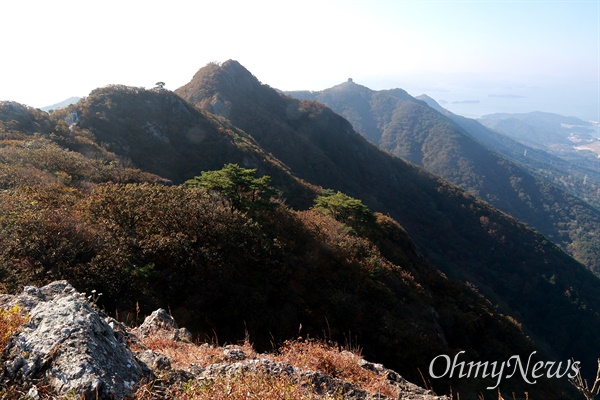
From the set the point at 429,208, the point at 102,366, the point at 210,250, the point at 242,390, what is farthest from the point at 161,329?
the point at 429,208

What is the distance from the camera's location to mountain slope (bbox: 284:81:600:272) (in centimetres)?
11031

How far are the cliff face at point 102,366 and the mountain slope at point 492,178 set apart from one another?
123258 mm

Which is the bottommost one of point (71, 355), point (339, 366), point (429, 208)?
point (429, 208)

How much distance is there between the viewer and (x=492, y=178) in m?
127

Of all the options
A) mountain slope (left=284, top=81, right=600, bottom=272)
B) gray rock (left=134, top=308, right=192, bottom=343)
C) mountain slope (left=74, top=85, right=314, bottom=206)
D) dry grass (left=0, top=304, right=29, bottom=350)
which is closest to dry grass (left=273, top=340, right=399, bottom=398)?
gray rock (left=134, top=308, right=192, bottom=343)

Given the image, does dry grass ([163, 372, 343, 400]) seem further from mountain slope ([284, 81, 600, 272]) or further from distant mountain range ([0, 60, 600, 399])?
mountain slope ([284, 81, 600, 272])

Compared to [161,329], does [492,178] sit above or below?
below

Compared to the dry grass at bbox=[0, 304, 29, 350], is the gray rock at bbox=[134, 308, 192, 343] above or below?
below

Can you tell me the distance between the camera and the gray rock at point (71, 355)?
8.91 ft

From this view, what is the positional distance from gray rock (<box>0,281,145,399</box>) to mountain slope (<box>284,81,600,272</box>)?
410 ft

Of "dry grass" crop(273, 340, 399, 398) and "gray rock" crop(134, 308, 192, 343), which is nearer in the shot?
"dry grass" crop(273, 340, 399, 398)

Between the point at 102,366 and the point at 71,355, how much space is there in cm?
28

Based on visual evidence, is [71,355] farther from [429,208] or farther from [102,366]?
[429,208]

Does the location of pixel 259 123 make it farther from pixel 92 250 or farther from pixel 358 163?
pixel 92 250
